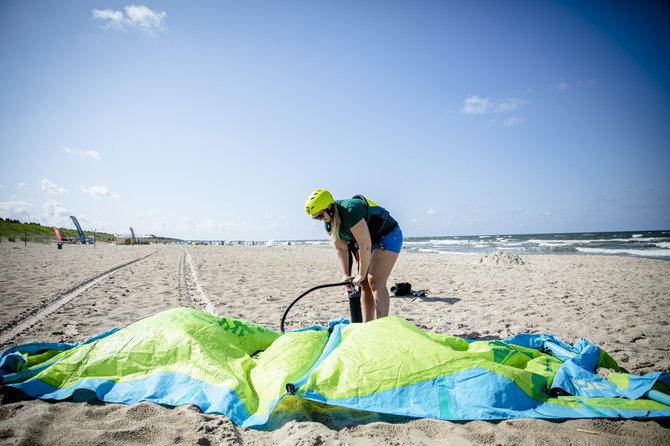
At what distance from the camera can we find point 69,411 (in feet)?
5.72

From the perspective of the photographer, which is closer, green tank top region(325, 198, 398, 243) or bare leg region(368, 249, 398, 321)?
green tank top region(325, 198, 398, 243)

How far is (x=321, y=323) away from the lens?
4.05 meters

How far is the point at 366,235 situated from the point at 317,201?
0.62 metres

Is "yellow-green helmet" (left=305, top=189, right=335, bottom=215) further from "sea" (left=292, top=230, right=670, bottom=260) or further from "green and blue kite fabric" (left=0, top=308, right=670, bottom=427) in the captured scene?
"sea" (left=292, top=230, right=670, bottom=260)

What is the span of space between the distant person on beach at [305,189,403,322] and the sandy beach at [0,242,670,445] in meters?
1.15

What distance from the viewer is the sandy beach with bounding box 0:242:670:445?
1.53 meters

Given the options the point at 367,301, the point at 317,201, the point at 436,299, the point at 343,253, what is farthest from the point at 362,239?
the point at 436,299

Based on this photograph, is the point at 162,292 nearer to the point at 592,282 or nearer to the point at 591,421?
the point at 591,421

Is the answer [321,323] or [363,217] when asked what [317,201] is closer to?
[363,217]

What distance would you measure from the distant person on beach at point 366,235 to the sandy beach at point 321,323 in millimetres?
1146

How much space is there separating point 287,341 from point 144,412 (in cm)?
96

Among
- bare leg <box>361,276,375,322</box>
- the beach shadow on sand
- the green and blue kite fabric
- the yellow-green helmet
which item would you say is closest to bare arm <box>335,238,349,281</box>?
bare leg <box>361,276,375,322</box>

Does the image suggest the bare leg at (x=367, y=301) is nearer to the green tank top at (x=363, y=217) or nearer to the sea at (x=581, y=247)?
the green tank top at (x=363, y=217)

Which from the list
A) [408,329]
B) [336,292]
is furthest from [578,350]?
[336,292]
